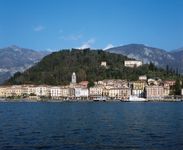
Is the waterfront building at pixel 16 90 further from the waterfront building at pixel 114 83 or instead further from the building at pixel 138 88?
the building at pixel 138 88

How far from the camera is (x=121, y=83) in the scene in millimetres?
195375

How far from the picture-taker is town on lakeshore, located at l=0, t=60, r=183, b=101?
17950 centimetres

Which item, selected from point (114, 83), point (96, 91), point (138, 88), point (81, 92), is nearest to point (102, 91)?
point (96, 91)

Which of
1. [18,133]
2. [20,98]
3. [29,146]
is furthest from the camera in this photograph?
[20,98]

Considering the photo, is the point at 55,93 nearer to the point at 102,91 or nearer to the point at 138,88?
the point at 102,91

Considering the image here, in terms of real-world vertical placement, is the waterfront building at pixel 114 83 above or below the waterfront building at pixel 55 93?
above

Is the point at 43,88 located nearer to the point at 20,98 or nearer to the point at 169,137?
the point at 20,98

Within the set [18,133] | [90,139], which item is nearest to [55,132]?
[18,133]

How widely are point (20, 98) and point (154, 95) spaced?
52.3 m

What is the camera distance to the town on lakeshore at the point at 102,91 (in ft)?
589

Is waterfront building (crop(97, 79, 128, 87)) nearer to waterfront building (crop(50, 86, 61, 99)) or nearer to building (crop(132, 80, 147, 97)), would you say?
building (crop(132, 80, 147, 97))

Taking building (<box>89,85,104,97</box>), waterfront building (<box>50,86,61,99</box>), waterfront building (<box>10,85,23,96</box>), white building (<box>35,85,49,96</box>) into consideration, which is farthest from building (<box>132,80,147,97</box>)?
waterfront building (<box>10,85,23,96</box>)

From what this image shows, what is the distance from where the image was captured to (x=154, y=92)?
585 feet

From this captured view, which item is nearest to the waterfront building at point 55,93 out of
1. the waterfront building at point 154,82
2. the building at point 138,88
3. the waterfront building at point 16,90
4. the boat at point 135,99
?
the waterfront building at point 16,90
